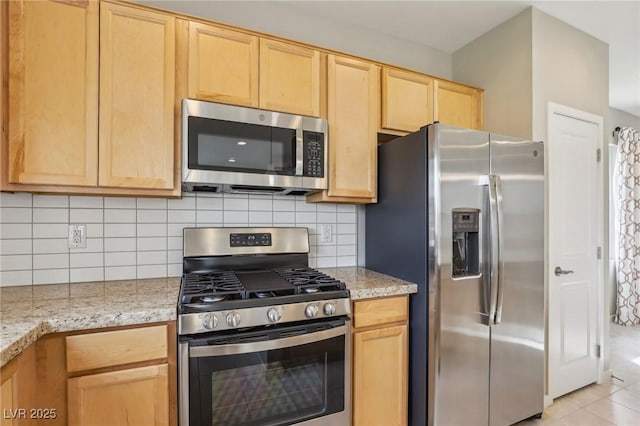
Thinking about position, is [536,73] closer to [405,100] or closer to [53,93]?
[405,100]

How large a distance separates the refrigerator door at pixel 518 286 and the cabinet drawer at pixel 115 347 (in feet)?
5.57

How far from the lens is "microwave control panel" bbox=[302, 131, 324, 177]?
1.86 meters

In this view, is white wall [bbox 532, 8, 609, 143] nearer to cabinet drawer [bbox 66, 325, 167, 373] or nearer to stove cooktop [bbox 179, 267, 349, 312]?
stove cooktop [bbox 179, 267, 349, 312]

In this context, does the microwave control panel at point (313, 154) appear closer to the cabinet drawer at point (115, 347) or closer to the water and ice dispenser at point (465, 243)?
the water and ice dispenser at point (465, 243)

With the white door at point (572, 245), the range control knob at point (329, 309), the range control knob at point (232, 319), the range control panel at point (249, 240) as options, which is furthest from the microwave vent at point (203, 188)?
the white door at point (572, 245)

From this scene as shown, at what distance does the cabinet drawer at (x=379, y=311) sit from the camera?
5.46 ft

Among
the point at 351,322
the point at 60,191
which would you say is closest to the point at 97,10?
the point at 60,191

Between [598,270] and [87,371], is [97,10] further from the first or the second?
[598,270]

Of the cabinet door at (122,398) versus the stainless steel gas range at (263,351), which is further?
the stainless steel gas range at (263,351)

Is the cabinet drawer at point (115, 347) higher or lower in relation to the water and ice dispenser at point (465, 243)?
lower

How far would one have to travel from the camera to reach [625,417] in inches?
82.1

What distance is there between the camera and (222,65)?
5.65 ft

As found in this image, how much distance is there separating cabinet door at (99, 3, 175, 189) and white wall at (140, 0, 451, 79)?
19.4 inches

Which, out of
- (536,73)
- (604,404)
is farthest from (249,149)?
(604,404)
